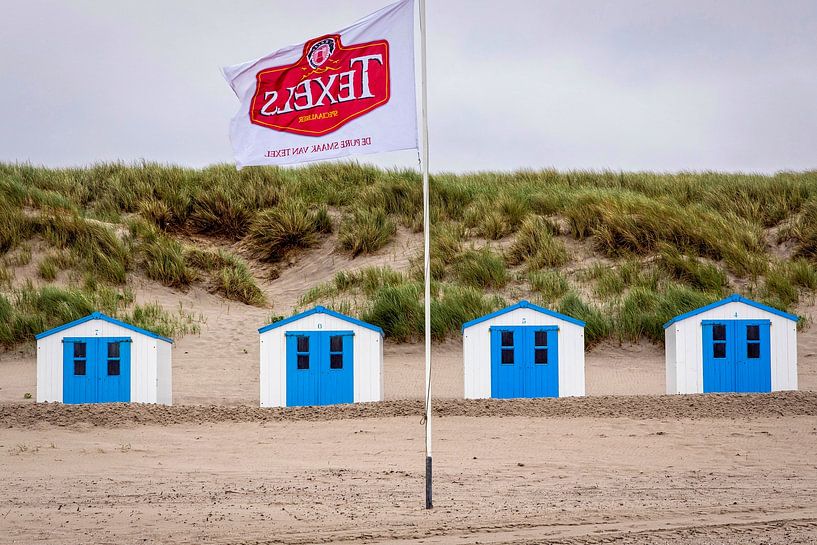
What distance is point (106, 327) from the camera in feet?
60.3

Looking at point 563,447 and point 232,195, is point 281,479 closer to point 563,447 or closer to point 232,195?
point 563,447

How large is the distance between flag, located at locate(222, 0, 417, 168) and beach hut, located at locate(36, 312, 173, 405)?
7031 millimetres

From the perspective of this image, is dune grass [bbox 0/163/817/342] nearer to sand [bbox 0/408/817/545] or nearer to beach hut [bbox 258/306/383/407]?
beach hut [bbox 258/306/383/407]

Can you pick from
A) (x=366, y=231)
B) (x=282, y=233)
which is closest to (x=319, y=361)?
(x=366, y=231)

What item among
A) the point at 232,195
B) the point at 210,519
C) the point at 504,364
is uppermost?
the point at 232,195

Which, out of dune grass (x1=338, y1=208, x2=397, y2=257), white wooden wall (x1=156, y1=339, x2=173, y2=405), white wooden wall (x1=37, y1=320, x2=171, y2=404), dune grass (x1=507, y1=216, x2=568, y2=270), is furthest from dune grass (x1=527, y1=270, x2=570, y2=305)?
white wooden wall (x1=37, y1=320, x2=171, y2=404)

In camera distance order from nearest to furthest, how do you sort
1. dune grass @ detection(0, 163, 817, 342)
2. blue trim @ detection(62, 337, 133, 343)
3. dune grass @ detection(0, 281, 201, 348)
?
blue trim @ detection(62, 337, 133, 343)
dune grass @ detection(0, 281, 201, 348)
dune grass @ detection(0, 163, 817, 342)

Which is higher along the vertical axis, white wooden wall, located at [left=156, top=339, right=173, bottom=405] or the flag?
the flag

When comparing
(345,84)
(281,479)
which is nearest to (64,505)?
(281,479)

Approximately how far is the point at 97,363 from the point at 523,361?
6.94 meters

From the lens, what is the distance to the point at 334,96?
459 inches

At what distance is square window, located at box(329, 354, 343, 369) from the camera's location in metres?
18.5

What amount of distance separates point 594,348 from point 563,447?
949 centimetres

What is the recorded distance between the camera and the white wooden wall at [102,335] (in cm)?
1838
